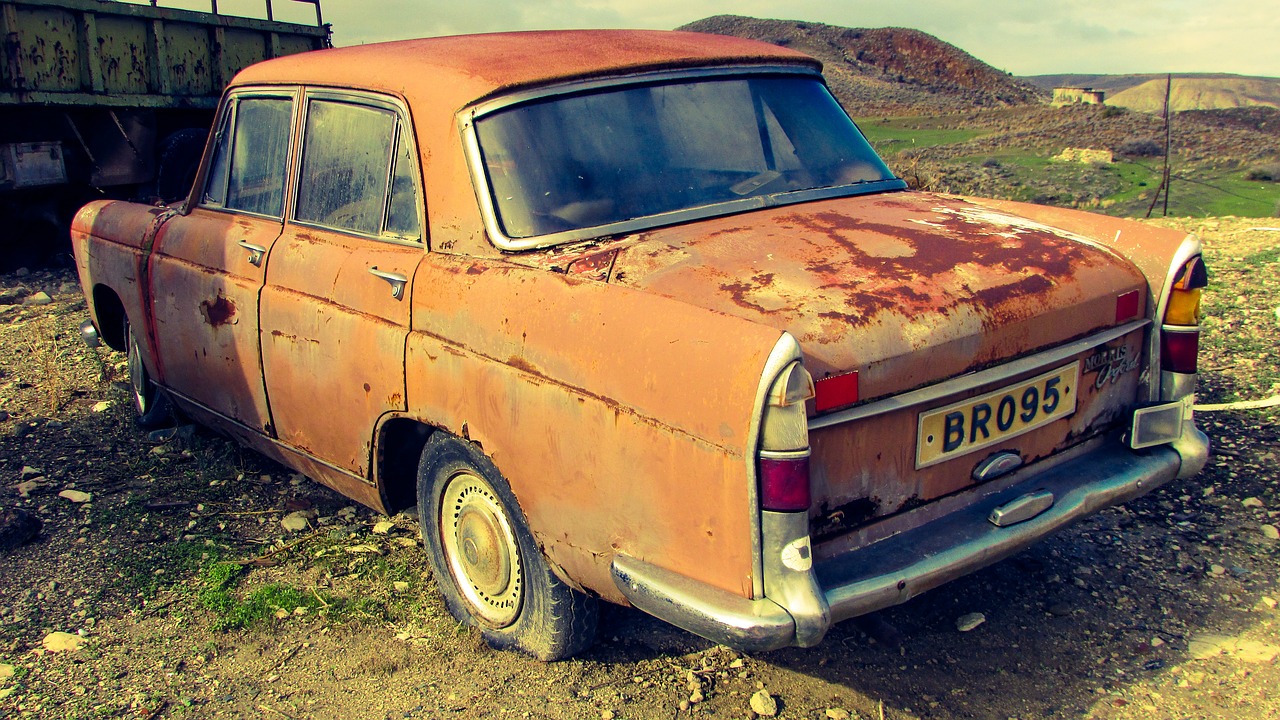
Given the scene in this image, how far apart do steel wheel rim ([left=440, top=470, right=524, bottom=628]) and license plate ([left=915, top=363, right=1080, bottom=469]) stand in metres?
1.16

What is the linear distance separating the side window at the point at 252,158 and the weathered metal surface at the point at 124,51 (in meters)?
5.31

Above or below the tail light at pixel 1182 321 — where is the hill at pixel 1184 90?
above

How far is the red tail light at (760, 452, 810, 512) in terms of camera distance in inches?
79.8

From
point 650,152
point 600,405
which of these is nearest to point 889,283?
point 600,405

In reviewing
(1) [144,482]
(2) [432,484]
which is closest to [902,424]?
(2) [432,484]

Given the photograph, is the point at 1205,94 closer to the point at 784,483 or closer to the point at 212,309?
the point at 212,309

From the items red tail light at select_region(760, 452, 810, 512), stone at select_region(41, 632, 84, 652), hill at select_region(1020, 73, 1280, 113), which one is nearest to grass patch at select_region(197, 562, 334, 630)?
stone at select_region(41, 632, 84, 652)

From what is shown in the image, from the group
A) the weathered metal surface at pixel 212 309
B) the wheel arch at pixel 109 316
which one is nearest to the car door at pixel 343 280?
the weathered metal surface at pixel 212 309

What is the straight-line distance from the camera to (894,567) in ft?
7.48

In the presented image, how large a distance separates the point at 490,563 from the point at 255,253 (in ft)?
4.87

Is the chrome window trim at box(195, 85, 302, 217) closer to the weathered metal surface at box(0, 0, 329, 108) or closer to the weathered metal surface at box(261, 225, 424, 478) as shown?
→ the weathered metal surface at box(261, 225, 424, 478)

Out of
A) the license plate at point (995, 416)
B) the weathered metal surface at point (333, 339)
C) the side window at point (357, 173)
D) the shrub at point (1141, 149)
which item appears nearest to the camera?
the license plate at point (995, 416)

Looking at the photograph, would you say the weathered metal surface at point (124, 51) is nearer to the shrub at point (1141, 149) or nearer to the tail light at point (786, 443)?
the tail light at point (786, 443)

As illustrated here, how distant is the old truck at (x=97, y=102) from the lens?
808 cm
